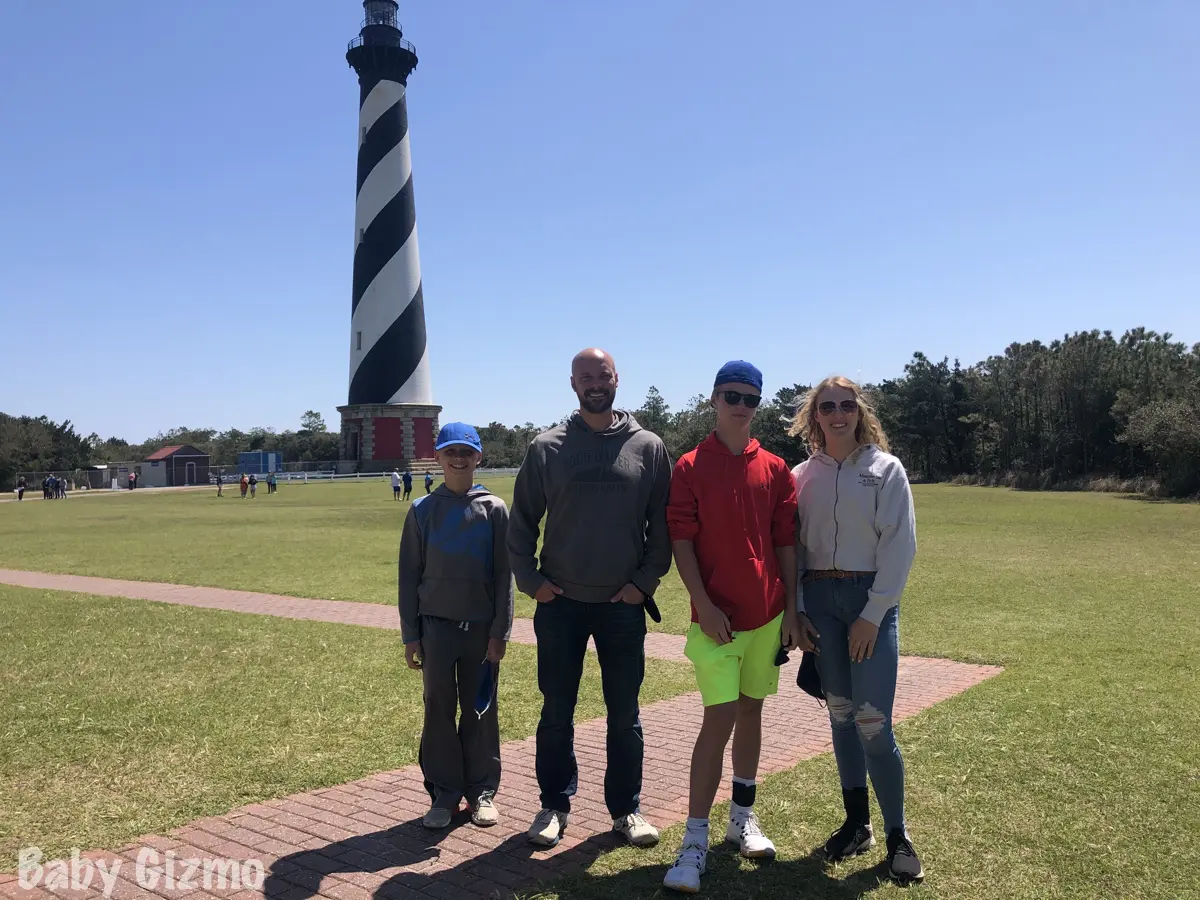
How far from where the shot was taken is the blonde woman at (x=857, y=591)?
379cm

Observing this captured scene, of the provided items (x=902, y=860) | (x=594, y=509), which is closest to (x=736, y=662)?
(x=594, y=509)

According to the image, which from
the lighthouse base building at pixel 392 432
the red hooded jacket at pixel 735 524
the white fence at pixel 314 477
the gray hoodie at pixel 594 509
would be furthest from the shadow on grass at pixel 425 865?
the lighthouse base building at pixel 392 432

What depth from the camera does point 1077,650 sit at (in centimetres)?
832

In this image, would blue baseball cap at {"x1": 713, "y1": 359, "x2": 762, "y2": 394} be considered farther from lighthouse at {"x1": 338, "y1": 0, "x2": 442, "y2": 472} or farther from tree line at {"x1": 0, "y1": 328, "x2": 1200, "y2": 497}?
lighthouse at {"x1": 338, "y1": 0, "x2": 442, "y2": 472}

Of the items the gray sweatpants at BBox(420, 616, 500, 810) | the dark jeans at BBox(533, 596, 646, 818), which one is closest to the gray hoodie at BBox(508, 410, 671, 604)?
the dark jeans at BBox(533, 596, 646, 818)

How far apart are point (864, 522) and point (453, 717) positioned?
7.01 ft

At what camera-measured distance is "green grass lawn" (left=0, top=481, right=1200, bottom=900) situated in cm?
379

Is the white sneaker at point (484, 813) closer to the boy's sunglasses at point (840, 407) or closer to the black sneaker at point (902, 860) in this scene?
the black sneaker at point (902, 860)

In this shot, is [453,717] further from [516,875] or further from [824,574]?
[824,574]

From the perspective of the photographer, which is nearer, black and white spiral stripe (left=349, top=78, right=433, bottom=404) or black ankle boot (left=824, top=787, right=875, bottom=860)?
black ankle boot (left=824, top=787, right=875, bottom=860)

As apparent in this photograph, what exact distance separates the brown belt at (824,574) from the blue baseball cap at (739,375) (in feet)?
2.64

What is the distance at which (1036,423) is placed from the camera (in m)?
60.0

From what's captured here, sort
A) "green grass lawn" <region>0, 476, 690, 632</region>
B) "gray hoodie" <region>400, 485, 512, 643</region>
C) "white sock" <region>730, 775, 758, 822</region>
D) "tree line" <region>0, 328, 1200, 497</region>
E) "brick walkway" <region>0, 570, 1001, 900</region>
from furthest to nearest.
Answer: "tree line" <region>0, 328, 1200, 497</region> < "green grass lawn" <region>0, 476, 690, 632</region> < "gray hoodie" <region>400, 485, 512, 643</region> < "white sock" <region>730, 775, 758, 822</region> < "brick walkway" <region>0, 570, 1001, 900</region>

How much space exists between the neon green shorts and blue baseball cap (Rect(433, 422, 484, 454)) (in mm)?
1367
